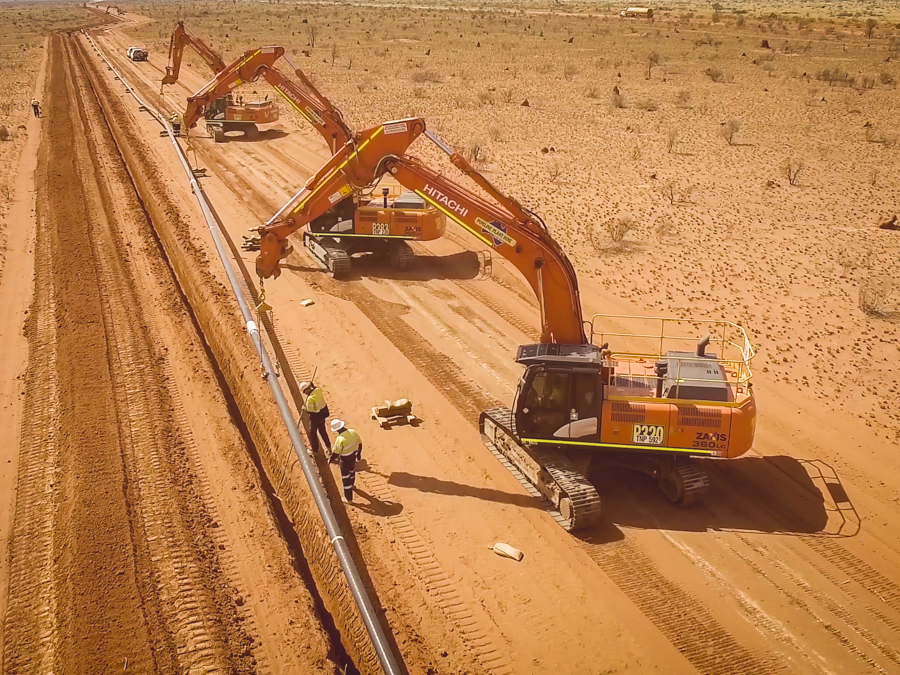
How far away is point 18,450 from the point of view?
1329cm

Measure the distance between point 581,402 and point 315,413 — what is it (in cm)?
439

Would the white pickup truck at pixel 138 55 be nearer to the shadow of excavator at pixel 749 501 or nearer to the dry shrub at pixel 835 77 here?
the dry shrub at pixel 835 77

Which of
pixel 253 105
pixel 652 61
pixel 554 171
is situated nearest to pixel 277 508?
pixel 554 171

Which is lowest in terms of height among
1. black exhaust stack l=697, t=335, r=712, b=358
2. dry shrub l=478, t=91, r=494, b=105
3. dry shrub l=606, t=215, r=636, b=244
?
black exhaust stack l=697, t=335, r=712, b=358

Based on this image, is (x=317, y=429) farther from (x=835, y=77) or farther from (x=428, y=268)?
(x=835, y=77)

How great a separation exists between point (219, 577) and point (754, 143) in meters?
29.9

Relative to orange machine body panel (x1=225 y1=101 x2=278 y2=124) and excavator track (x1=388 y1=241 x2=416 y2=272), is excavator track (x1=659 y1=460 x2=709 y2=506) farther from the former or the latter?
orange machine body panel (x1=225 y1=101 x2=278 y2=124)

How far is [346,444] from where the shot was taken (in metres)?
11.8

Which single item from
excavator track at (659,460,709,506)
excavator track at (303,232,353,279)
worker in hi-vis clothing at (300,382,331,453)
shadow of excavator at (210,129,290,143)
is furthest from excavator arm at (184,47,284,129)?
excavator track at (659,460,709,506)

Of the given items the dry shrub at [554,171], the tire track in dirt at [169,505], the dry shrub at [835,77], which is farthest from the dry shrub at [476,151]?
the dry shrub at [835,77]

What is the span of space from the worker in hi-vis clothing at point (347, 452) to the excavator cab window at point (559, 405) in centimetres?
254

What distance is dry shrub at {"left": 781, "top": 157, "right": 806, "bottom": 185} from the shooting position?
28.0 metres

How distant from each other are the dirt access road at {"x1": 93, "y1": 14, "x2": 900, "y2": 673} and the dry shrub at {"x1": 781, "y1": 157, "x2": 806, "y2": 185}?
15519mm

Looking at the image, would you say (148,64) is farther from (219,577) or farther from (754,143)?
(219,577)
